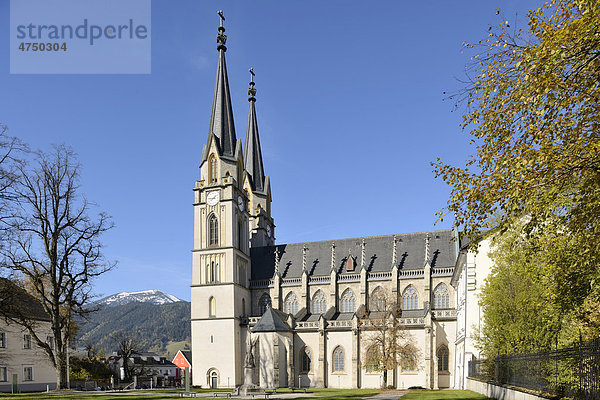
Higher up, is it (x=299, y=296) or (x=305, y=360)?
(x=299, y=296)

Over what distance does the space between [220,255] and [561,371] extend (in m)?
48.6

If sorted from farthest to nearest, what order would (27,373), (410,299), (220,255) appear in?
(220,255) → (410,299) → (27,373)

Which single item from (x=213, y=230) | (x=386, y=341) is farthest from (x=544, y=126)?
(x=213, y=230)

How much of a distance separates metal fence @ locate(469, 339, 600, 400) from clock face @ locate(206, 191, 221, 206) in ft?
143

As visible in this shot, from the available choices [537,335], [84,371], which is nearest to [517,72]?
[537,335]

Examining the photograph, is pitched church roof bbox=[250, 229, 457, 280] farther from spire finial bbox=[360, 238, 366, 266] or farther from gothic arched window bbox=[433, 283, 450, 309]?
gothic arched window bbox=[433, 283, 450, 309]

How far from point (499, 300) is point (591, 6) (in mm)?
19209

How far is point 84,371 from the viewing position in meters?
63.8

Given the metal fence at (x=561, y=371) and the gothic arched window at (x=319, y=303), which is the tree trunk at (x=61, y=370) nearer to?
the metal fence at (x=561, y=371)

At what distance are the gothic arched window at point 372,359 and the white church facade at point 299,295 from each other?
0.68 ft

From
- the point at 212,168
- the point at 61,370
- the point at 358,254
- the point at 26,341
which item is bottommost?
the point at 26,341

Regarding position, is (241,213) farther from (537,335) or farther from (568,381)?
(568,381)

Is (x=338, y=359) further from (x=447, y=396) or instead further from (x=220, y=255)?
(x=447, y=396)

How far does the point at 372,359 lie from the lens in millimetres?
51469
